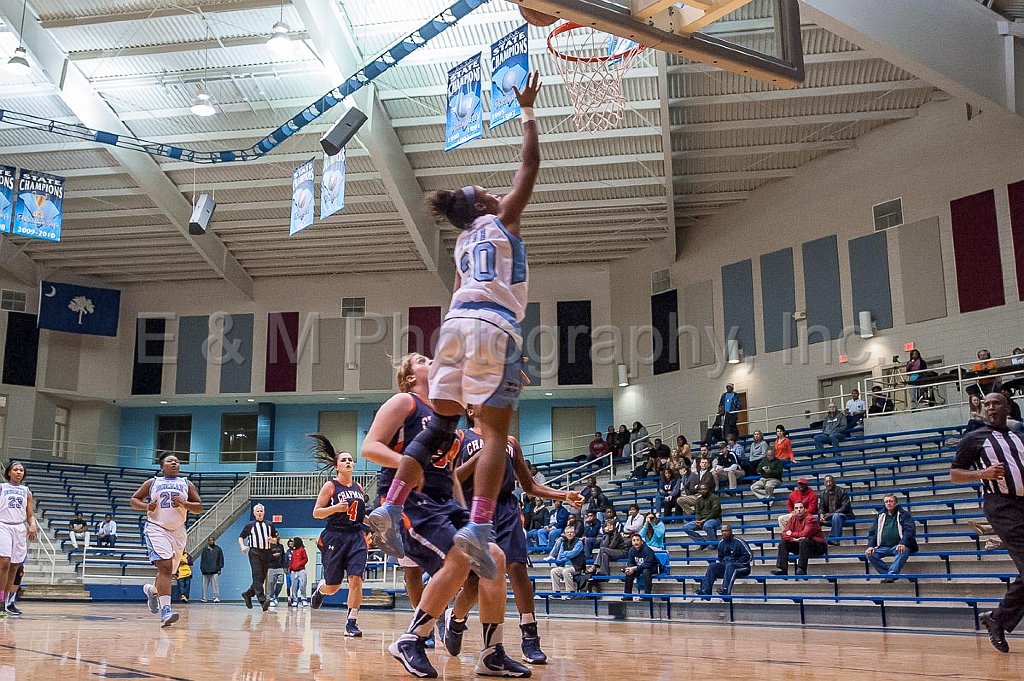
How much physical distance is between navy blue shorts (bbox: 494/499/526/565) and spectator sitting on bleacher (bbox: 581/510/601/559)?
33.0ft

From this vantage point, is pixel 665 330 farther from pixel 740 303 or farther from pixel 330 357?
pixel 330 357

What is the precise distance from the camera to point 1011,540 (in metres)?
6.23

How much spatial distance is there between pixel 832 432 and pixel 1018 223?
577cm

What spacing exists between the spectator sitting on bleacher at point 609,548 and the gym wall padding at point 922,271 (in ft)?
30.8

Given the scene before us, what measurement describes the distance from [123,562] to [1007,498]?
2057cm

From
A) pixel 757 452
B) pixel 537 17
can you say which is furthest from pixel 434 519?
pixel 757 452

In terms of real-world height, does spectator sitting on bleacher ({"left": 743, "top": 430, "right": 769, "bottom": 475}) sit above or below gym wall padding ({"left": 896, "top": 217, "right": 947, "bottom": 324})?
below

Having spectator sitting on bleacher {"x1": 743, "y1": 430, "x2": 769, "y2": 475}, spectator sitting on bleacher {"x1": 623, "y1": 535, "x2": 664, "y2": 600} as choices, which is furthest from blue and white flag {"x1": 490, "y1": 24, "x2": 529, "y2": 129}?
spectator sitting on bleacher {"x1": 743, "y1": 430, "x2": 769, "y2": 475}

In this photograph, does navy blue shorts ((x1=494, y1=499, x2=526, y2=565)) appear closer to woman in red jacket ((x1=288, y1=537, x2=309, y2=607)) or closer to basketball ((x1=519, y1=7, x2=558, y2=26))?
basketball ((x1=519, y1=7, x2=558, y2=26))

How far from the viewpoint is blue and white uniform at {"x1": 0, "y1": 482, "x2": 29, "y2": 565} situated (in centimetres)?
1130

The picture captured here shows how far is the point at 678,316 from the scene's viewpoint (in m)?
26.0

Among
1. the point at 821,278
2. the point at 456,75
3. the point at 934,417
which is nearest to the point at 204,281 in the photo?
the point at 456,75

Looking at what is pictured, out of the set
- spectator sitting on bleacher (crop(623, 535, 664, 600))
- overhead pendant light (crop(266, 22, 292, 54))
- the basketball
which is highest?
overhead pendant light (crop(266, 22, 292, 54))

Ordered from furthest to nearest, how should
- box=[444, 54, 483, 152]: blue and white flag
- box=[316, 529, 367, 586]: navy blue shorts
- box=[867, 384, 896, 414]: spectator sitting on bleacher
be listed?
1. box=[867, 384, 896, 414]: spectator sitting on bleacher
2. box=[444, 54, 483, 152]: blue and white flag
3. box=[316, 529, 367, 586]: navy blue shorts
